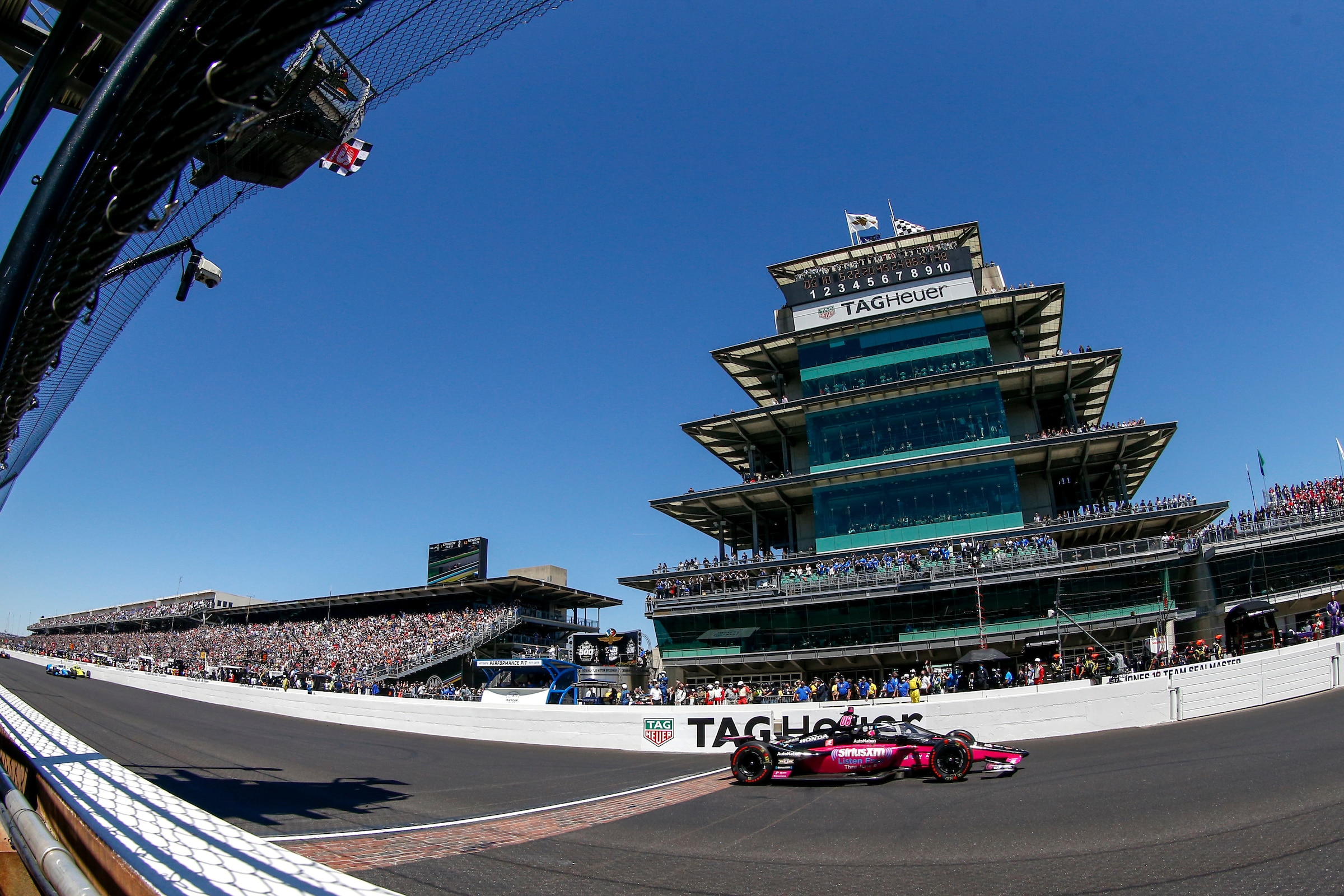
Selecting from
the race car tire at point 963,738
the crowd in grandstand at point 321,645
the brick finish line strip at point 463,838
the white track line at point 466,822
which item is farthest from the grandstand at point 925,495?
the brick finish line strip at point 463,838

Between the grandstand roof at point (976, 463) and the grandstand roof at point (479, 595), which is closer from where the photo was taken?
the grandstand roof at point (976, 463)

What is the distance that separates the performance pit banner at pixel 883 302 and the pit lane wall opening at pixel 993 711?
87.3 ft

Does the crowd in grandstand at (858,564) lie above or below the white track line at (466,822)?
above

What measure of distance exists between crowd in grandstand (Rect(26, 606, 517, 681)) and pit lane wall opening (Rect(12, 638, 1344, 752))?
2487 cm

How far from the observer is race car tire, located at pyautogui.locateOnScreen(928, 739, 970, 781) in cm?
1243

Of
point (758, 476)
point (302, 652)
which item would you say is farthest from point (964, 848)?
point (302, 652)

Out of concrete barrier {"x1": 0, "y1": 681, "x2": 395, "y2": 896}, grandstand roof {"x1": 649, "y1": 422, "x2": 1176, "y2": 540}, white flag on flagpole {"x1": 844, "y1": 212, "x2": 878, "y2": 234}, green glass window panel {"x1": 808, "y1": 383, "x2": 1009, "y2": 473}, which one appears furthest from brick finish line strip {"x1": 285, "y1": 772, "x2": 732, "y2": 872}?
white flag on flagpole {"x1": 844, "y1": 212, "x2": 878, "y2": 234}

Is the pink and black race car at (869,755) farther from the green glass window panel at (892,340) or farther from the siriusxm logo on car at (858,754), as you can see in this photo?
the green glass window panel at (892,340)

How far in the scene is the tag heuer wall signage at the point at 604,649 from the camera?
36875 millimetres

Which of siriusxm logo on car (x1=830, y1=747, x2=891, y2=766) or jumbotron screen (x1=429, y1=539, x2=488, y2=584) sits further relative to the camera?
jumbotron screen (x1=429, y1=539, x2=488, y2=584)

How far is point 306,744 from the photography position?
1919 cm

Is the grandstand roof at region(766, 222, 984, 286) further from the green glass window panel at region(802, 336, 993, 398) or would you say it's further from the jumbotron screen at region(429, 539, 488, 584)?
the jumbotron screen at region(429, 539, 488, 584)

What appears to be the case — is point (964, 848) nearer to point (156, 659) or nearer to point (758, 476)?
point (758, 476)

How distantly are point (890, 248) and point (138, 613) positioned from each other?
106333 mm
